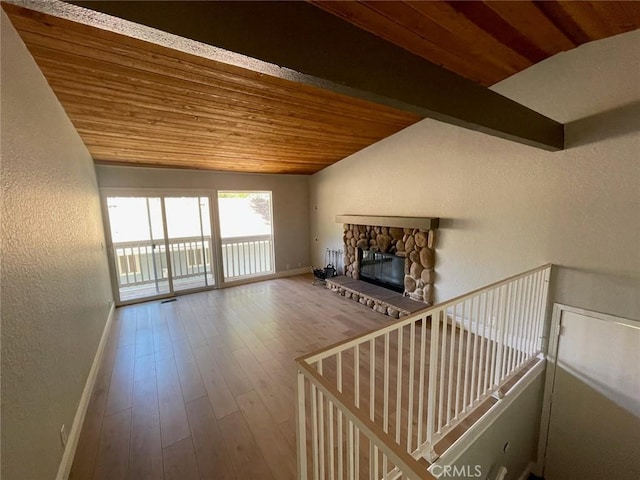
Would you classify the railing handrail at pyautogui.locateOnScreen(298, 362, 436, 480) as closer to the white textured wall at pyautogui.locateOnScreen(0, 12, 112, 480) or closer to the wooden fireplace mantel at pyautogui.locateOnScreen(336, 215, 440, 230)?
the white textured wall at pyautogui.locateOnScreen(0, 12, 112, 480)

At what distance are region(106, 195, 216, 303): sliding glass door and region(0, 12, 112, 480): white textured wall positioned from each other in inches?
91.9

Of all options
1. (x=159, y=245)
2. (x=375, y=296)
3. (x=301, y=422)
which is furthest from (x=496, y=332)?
(x=159, y=245)

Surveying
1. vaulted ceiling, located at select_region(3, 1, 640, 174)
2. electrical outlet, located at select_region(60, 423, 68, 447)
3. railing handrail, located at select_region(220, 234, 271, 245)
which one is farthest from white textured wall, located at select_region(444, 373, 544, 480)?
railing handrail, located at select_region(220, 234, 271, 245)

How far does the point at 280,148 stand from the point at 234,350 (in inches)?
114

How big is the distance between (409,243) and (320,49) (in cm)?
323

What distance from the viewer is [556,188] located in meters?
2.57

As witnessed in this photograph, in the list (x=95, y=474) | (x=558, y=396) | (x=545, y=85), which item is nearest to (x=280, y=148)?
(x=545, y=85)

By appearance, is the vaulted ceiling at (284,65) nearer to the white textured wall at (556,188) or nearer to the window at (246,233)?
the white textured wall at (556,188)

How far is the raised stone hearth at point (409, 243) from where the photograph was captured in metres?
3.71

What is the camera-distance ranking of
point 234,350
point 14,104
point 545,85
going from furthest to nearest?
point 234,350
point 545,85
point 14,104

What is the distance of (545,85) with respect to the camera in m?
2.62

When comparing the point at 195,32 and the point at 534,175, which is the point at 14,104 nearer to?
the point at 195,32

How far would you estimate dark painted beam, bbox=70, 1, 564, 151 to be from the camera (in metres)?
0.88
